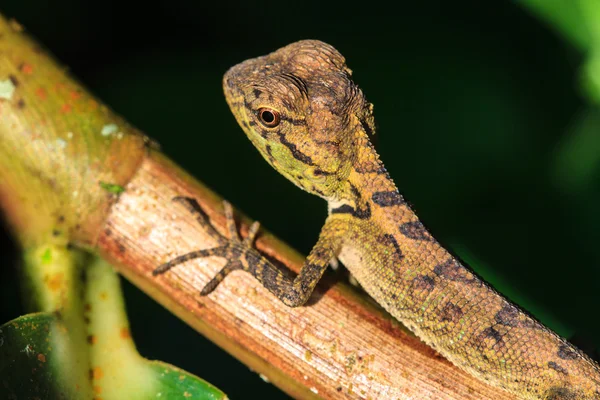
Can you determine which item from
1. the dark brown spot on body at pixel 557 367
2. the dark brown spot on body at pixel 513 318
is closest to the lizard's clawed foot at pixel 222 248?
the dark brown spot on body at pixel 513 318

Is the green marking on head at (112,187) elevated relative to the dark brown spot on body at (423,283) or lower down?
lower down

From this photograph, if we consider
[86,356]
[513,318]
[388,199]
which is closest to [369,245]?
[388,199]

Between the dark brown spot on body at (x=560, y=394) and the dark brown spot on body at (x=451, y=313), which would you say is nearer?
the dark brown spot on body at (x=560, y=394)

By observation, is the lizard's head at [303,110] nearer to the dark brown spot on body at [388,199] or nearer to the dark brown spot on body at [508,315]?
the dark brown spot on body at [388,199]

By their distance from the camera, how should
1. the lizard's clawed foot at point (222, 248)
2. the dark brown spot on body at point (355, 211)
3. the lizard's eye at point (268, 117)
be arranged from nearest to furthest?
1. the lizard's clawed foot at point (222, 248)
2. the lizard's eye at point (268, 117)
3. the dark brown spot on body at point (355, 211)

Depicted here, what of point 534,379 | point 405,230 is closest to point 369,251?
point 405,230

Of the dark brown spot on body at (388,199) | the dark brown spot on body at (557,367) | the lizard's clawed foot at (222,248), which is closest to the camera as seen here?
the lizard's clawed foot at (222,248)

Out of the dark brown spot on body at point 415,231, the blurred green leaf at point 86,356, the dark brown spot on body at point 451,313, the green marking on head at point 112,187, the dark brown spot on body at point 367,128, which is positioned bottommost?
the blurred green leaf at point 86,356

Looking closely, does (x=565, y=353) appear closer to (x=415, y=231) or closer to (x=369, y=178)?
(x=415, y=231)
